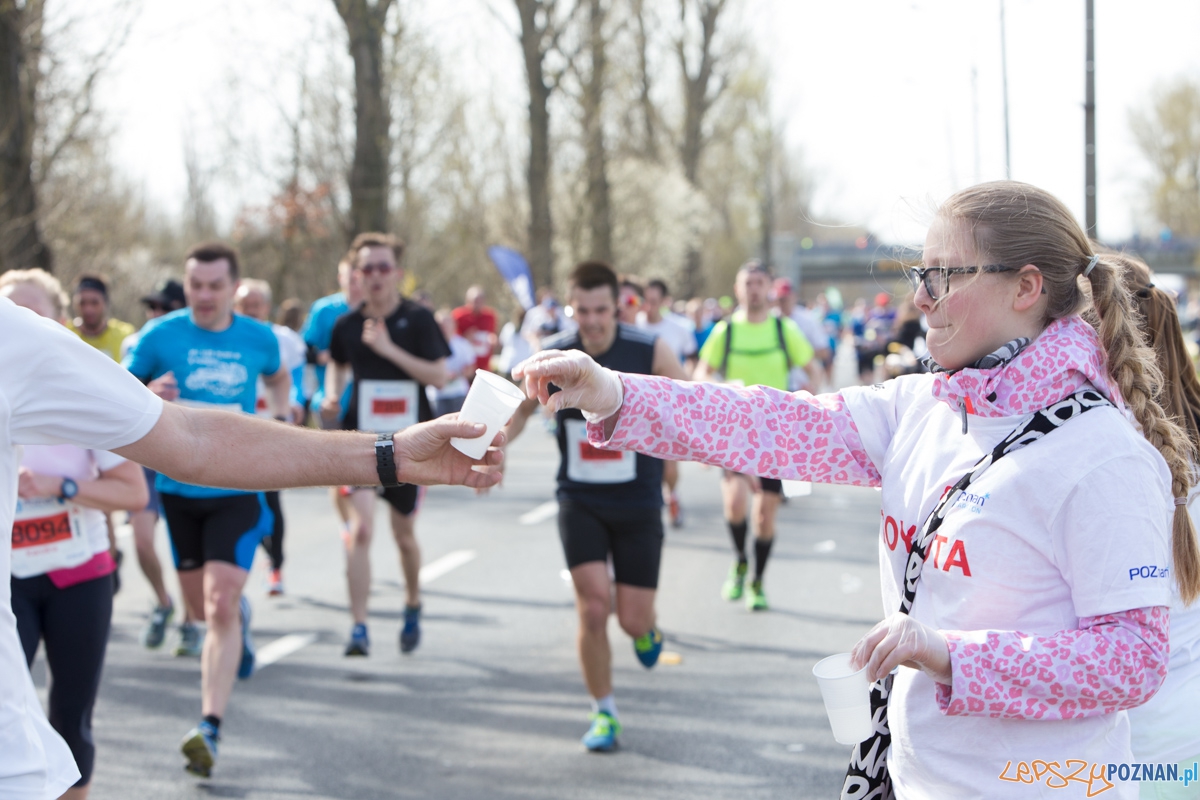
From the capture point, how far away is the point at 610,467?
17.8 ft

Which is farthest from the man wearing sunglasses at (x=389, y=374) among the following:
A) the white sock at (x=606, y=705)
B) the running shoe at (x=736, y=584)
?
A: the running shoe at (x=736, y=584)

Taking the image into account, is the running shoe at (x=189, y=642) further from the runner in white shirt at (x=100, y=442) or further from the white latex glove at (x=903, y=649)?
the white latex glove at (x=903, y=649)

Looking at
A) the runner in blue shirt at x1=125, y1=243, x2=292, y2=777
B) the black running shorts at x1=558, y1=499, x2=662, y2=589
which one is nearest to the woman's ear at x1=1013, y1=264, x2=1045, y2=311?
the black running shorts at x1=558, y1=499, x2=662, y2=589

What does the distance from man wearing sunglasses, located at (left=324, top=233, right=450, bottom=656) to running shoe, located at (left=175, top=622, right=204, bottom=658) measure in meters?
0.98

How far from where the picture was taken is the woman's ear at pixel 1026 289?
213 cm

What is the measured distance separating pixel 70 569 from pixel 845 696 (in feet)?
8.87

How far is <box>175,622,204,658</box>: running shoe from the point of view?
6.75m

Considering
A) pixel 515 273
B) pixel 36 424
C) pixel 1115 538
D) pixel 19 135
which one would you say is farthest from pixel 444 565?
pixel 515 273

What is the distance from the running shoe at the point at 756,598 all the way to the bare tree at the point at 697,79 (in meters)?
32.1

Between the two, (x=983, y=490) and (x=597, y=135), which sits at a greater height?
(x=597, y=135)

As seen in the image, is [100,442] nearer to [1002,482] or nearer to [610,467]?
[1002,482]

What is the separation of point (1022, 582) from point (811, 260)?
93457 mm

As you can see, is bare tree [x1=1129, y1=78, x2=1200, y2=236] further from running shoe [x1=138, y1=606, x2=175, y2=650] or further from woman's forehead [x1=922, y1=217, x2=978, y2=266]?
woman's forehead [x1=922, y1=217, x2=978, y2=266]

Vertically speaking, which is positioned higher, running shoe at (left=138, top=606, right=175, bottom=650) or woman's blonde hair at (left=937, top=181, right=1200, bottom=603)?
woman's blonde hair at (left=937, top=181, right=1200, bottom=603)
